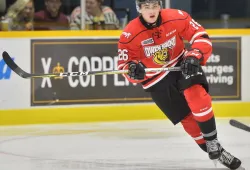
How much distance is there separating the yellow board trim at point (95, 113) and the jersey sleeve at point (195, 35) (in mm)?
2326

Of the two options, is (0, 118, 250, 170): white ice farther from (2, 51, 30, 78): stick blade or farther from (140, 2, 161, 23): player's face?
(140, 2, 161, 23): player's face

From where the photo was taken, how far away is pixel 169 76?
3.95 metres

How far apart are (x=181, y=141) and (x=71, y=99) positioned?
134 cm

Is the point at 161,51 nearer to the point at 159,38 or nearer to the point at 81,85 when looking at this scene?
the point at 159,38

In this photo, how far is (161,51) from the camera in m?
3.90

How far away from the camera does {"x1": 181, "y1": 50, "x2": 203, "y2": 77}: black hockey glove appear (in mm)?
3623

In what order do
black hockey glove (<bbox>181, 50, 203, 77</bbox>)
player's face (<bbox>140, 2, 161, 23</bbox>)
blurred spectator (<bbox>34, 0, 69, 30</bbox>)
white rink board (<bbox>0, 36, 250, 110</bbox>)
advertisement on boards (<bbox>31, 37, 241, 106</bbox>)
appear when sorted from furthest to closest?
blurred spectator (<bbox>34, 0, 69, 30</bbox>)
advertisement on boards (<bbox>31, 37, 241, 106</bbox>)
white rink board (<bbox>0, 36, 250, 110</bbox>)
player's face (<bbox>140, 2, 161, 23</bbox>)
black hockey glove (<bbox>181, 50, 203, 77</bbox>)

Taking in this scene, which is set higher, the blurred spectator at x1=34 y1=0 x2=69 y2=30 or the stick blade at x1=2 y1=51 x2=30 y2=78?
the blurred spectator at x1=34 y1=0 x2=69 y2=30

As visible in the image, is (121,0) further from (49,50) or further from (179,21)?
(179,21)

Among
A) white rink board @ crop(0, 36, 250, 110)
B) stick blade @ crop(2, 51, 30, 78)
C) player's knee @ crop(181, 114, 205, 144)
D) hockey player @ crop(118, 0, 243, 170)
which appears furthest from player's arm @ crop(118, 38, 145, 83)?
white rink board @ crop(0, 36, 250, 110)

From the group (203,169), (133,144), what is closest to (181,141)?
(133,144)

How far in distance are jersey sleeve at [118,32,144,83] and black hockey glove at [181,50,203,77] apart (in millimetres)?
275

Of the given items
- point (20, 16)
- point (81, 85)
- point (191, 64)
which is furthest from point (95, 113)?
point (191, 64)

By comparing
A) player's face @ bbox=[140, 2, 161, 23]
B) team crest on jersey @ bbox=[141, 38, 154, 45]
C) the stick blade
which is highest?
player's face @ bbox=[140, 2, 161, 23]
